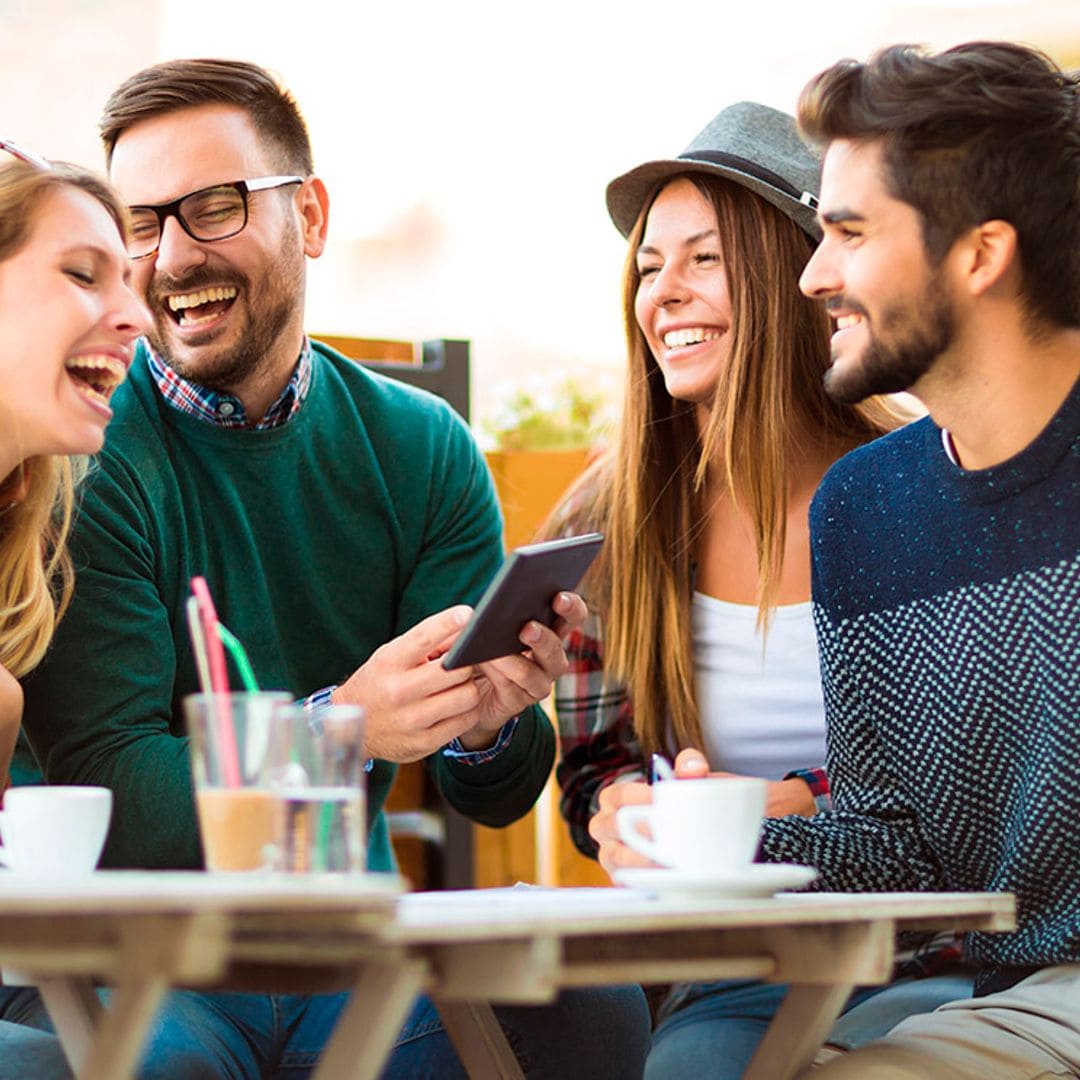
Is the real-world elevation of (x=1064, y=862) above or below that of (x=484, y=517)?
below

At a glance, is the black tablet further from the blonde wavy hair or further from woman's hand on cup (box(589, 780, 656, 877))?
the blonde wavy hair

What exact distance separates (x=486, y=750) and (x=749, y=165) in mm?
827

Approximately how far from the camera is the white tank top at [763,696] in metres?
2.07

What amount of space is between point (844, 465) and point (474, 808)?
0.61 m

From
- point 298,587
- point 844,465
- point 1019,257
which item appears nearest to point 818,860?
point 844,465

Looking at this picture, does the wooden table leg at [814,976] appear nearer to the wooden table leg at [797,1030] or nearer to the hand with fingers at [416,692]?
the wooden table leg at [797,1030]

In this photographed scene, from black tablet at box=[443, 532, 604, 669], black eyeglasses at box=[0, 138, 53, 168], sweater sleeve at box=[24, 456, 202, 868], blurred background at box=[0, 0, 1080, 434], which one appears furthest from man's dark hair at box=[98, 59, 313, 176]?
blurred background at box=[0, 0, 1080, 434]

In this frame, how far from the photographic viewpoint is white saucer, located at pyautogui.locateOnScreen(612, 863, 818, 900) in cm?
111

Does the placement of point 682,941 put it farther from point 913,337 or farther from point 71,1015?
point 913,337

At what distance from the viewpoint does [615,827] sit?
151 cm

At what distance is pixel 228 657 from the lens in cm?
200

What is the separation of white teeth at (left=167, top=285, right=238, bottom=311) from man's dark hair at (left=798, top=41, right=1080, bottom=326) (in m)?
0.82

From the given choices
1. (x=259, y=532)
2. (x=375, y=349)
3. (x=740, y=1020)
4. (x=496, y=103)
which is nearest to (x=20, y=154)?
(x=259, y=532)

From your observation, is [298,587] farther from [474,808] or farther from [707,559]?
[707,559]
